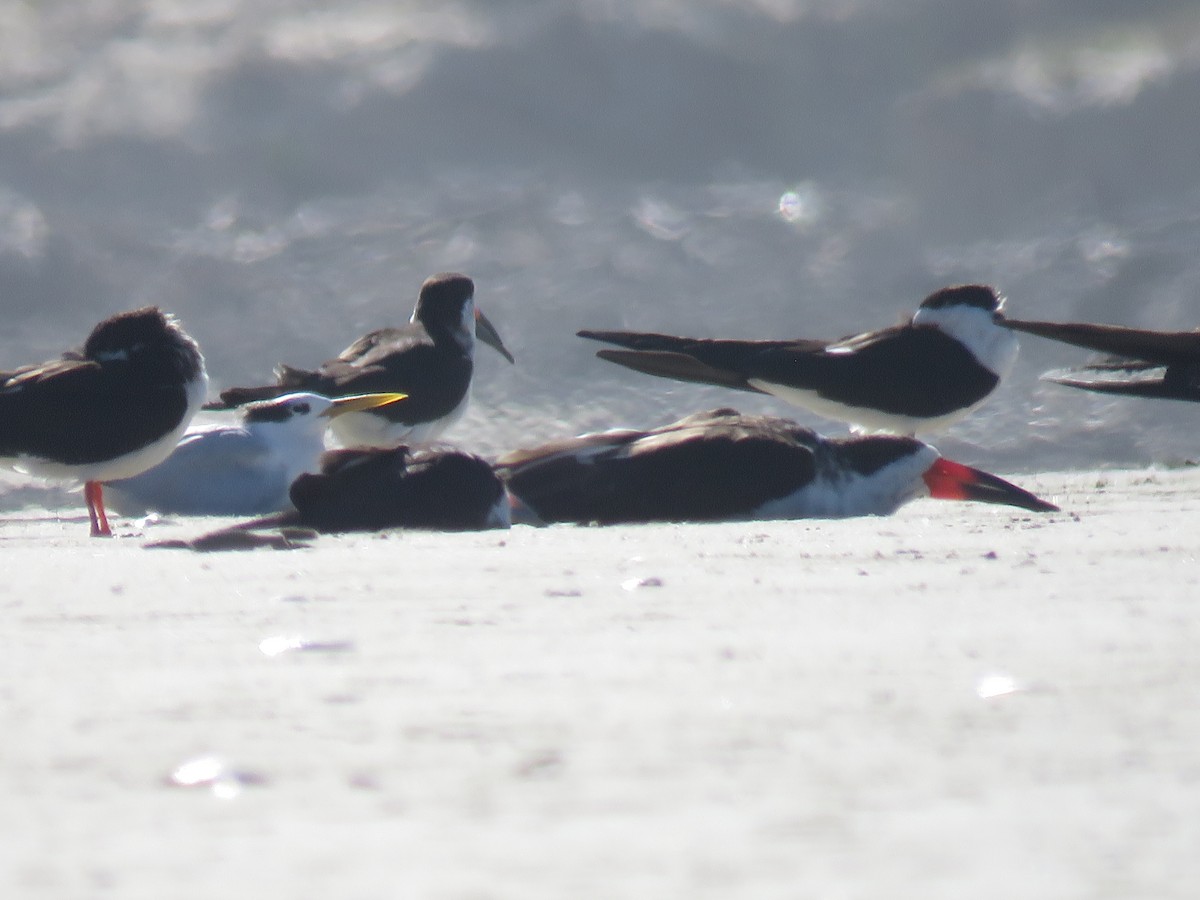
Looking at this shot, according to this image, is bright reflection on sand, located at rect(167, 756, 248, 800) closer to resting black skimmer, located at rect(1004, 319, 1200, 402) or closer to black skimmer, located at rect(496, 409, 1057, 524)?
resting black skimmer, located at rect(1004, 319, 1200, 402)

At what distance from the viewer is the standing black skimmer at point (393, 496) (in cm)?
412

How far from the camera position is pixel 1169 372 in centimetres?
417

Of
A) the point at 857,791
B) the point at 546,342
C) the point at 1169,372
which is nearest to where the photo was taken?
the point at 857,791

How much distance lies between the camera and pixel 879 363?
257 inches

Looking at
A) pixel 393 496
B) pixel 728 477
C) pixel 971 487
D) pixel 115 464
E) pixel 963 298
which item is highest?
pixel 963 298

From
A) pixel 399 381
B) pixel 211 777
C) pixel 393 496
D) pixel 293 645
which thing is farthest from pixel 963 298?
pixel 211 777

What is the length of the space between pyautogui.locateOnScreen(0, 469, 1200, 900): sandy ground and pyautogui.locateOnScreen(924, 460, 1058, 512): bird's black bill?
190cm

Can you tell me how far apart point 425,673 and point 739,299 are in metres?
7.94

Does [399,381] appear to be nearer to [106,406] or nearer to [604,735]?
[106,406]

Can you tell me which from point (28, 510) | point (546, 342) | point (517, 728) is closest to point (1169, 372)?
point (517, 728)

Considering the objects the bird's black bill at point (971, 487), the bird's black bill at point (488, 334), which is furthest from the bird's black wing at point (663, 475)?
the bird's black bill at point (488, 334)

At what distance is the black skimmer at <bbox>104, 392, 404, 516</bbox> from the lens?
522 cm

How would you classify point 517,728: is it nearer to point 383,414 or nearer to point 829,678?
point 829,678

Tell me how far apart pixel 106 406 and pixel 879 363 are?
3056 millimetres
